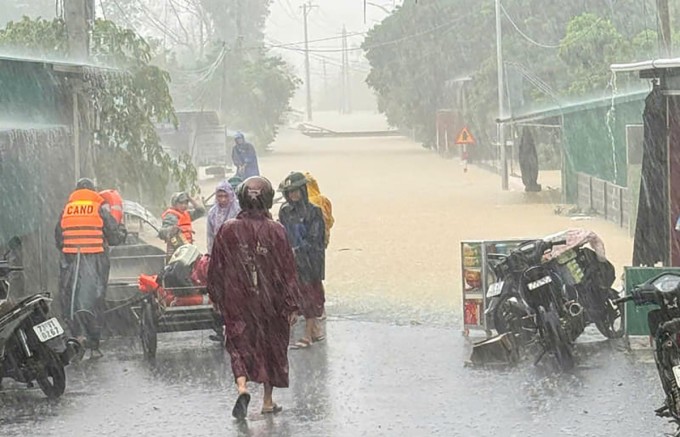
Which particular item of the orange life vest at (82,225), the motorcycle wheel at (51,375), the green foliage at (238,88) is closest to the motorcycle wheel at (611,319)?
the orange life vest at (82,225)

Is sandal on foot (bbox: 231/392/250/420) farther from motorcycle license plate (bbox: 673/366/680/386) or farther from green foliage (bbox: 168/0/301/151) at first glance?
green foliage (bbox: 168/0/301/151)

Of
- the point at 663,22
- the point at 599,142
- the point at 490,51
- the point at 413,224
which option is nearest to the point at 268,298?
the point at 663,22

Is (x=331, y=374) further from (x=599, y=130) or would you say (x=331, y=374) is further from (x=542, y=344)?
(x=599, y=130)

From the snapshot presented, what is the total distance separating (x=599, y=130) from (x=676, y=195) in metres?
19.2

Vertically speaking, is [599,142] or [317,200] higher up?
[317,200]

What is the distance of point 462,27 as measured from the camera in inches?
2379

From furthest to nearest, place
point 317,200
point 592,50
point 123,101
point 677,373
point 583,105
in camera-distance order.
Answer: point 592,50 → point 583,105 → point 123,101 → point 317,200 → point 677,373

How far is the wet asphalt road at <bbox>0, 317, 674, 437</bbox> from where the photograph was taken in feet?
26.6

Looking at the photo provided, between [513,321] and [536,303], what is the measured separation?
1.82 ft

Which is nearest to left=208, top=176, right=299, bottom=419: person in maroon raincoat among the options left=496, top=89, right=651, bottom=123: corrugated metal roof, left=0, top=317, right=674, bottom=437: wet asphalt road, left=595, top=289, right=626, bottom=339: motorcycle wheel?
left=0, top=317, right=674, bottom=437: wet asphalt road

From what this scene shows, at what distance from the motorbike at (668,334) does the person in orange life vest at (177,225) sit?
6042mm

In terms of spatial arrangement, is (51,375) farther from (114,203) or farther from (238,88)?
(238,88)

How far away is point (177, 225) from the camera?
12.6 m

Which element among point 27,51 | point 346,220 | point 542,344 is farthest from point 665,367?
point 346,220
